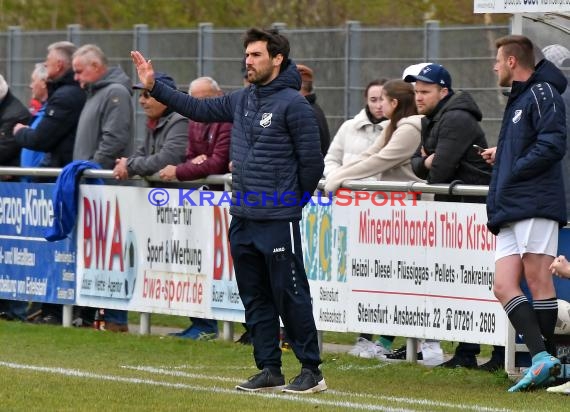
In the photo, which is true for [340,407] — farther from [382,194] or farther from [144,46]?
[144,46]

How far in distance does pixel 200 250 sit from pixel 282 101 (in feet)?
11.5

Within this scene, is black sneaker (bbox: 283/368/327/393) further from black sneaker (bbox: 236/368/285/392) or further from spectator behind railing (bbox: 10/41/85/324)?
spectator behind railing (bbox: 10/41/85/324)

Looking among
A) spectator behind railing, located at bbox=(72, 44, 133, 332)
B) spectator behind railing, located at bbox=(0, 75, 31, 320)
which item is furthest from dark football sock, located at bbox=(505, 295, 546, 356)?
spectator behind railing, located at bbox=(0, 75, 31, 320)

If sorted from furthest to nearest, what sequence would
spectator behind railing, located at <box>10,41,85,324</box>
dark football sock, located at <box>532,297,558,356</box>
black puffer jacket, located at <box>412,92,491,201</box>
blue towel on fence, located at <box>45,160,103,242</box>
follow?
spectator behind railing, located at <box>10,41,85,324</box> < blue towel on fence, located at <box>45,160,103,242</box> < black puffer jacket, located at <box>412,92,491,201</box> < dark football sock, located at <box>532,297,558,356</box>

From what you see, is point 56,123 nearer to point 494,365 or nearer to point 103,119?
point 103,119

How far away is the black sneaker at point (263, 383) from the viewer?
32.9 ft

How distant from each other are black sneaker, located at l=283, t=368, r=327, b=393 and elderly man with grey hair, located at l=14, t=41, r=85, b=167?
5.53m

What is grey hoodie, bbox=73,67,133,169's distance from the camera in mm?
14383

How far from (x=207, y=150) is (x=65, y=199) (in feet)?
5.05

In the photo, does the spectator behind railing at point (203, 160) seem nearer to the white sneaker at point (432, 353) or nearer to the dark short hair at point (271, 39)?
the white sneaker at point (432, 353)

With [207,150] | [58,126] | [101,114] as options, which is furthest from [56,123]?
[207,150]

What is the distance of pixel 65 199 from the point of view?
14.2 meters

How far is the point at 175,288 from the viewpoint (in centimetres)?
1347

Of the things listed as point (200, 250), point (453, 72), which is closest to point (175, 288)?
point (200, 250)
